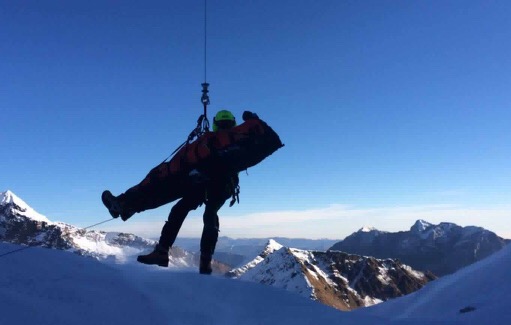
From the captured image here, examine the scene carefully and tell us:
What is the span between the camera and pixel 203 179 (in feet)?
28.7

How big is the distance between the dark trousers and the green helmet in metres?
1.20

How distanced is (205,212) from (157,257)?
1.40 metres

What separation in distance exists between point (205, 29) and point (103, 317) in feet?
23.2

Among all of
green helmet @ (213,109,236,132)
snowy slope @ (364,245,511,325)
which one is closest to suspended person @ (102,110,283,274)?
green helmet @ (213,109,236,132)

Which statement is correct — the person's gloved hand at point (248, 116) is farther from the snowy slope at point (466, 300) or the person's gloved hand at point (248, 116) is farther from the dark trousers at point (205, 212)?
the snowy slope at point (466, 300)

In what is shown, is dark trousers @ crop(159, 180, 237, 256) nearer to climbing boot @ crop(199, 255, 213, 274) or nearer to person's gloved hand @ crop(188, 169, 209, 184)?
climbing boot @ crop(199, 255, 213, 274)

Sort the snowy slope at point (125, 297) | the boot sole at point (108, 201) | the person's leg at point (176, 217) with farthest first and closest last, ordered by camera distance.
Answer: the boot sole at point (108, 201) < the person's leg at point (176, 217) < the snowy slope at point (125, 297)

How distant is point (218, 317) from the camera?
5.76 m

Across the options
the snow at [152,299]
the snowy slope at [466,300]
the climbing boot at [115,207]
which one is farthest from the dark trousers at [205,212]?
the snowy slope at [466,300]

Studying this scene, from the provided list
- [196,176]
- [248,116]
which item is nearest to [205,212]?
[196,176]

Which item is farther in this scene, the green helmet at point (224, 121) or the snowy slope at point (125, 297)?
the green helmet at point (224, 121)

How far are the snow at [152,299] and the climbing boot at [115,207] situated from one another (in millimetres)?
1804

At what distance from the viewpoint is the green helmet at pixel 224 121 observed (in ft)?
29.8

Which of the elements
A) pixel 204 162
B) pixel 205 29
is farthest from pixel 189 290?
pixel 205 29
